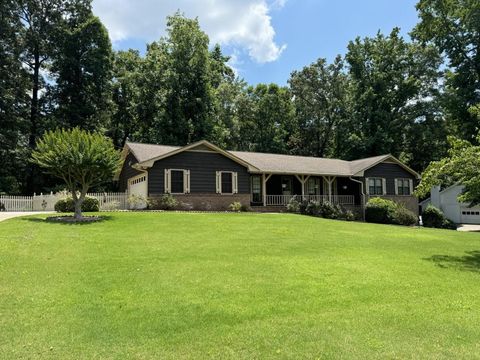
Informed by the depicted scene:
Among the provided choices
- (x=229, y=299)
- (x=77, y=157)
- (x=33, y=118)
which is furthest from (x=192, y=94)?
(x=229, y=299)

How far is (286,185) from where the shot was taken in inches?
1200

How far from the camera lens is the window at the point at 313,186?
31062mm

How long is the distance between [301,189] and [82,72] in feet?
83.7

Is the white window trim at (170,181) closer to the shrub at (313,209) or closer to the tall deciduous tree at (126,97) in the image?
the shrub at (313,209)

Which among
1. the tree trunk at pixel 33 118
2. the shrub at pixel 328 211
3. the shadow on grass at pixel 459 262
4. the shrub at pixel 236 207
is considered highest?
the tree trunk at pixel 33 118

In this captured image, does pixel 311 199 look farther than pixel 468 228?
No

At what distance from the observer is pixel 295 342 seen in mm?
5324

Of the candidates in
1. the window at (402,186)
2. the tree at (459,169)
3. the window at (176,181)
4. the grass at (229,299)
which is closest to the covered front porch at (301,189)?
the window at (402,186)

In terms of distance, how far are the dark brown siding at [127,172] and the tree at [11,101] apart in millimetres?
11329

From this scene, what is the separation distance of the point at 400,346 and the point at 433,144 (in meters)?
44.4

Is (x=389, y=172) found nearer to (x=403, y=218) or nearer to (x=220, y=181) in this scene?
(x=403, y=218)

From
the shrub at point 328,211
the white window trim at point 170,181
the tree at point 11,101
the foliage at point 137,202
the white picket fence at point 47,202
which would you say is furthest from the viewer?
the tree at point 11,101

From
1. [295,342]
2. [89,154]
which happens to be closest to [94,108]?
[89,154]

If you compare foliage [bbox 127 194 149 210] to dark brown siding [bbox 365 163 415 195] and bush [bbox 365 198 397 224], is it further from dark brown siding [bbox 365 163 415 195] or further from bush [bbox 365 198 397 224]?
dark brown siding [bbox 365 163 415 195]
